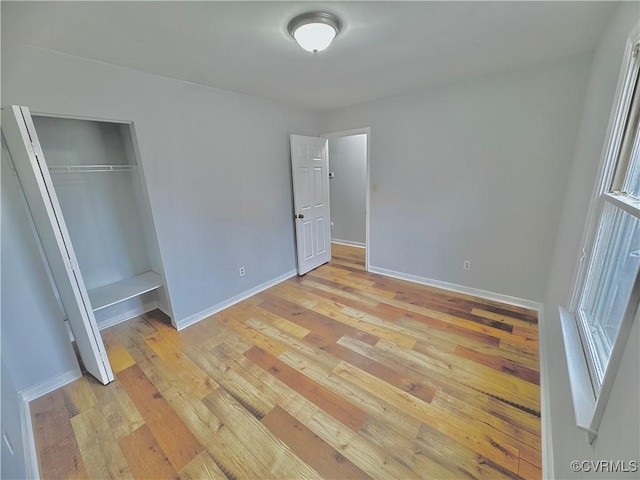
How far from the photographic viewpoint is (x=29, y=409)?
5.77ft

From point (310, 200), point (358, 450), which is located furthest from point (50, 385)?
point (310, 200)

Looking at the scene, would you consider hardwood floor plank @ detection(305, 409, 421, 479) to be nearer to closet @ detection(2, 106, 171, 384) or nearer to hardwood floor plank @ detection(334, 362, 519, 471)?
hardwood floor plank @ detection(334, 362, 519, 471)

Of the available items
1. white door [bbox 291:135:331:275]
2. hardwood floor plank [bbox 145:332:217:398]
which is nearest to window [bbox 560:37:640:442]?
hardwood floor plank [bbox 145:332:217:398]

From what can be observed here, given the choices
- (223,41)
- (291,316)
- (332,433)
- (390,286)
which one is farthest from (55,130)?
(390,286)

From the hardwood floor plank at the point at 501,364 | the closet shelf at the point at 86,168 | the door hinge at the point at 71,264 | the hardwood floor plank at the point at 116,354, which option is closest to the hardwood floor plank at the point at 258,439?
the hardwood floor plank at the point at 116,354

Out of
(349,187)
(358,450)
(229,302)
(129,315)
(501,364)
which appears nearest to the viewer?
(358,450)

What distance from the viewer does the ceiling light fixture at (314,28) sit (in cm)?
143

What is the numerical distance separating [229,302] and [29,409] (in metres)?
1.65

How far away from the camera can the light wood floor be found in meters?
1.40

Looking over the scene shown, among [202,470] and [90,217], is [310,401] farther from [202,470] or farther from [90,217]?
[90,217]

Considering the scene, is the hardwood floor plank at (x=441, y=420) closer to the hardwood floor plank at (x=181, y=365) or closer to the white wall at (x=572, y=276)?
the white wall at (x=572, y=276)

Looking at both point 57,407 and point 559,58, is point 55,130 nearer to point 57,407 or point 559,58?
point 57,407

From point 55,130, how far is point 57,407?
2.25 meters

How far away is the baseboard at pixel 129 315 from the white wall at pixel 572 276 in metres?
3.57
